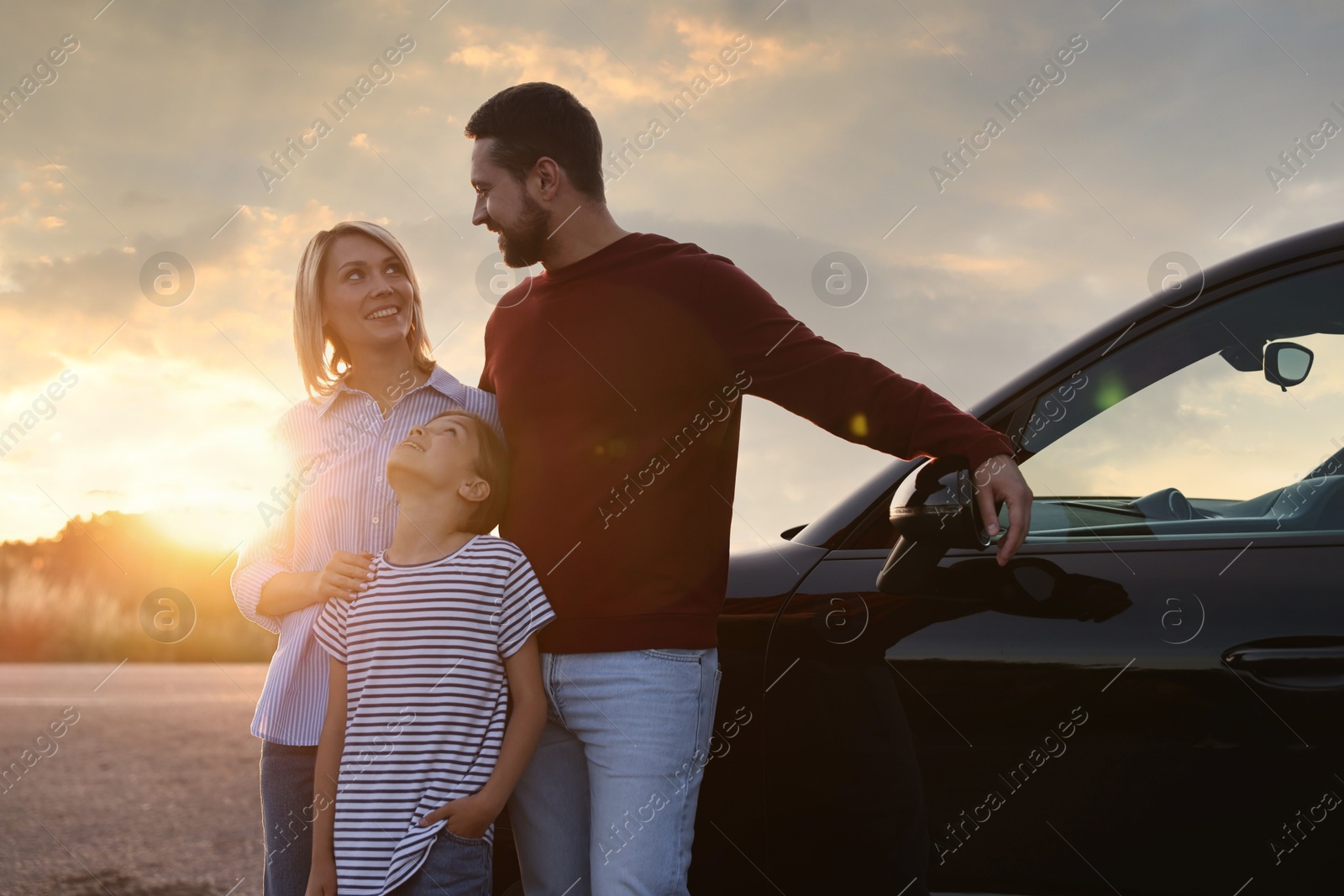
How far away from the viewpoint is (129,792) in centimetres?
461

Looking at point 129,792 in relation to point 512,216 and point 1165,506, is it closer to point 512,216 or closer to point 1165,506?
point 512,216

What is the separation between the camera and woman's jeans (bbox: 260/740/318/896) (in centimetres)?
183

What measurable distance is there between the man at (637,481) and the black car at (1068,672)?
0.57ft

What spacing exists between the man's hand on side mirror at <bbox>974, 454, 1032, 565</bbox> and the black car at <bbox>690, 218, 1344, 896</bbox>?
1.7 inches

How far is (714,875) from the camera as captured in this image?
177 centimetres

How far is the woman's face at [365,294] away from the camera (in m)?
2.11

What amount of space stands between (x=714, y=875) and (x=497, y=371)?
111cm

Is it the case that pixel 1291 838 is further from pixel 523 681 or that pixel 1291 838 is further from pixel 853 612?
pixel 523 681

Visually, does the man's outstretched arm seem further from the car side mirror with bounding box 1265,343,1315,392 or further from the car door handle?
the car side mirror with bounding box 1265,343,1315,392

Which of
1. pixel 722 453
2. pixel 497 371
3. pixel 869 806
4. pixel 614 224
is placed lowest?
pixel 869 806

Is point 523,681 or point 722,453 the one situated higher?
point 722,453

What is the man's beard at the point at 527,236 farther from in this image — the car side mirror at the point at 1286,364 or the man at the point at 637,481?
the car side mirror at the point at 1286,364

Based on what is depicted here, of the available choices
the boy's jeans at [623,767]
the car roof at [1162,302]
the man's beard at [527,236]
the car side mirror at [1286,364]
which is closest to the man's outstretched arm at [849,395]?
the car roof at [1162,302]

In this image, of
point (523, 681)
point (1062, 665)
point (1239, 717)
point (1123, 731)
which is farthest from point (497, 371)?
point (1239, 717)
